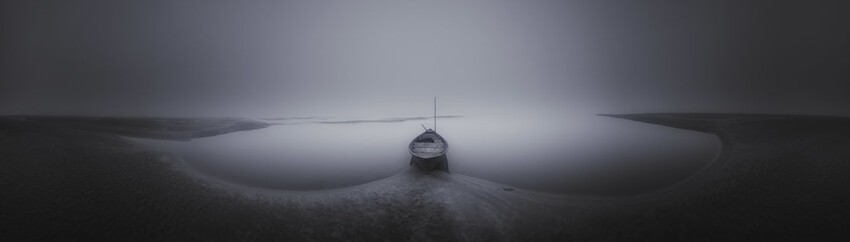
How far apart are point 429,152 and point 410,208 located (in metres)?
6.90

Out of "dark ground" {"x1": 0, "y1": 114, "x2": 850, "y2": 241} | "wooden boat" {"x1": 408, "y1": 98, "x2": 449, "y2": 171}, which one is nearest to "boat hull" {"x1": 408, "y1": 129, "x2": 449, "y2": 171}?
"wooden boat" {"x1": 408, "y1": 98, "x2": 449, "y2": 171}

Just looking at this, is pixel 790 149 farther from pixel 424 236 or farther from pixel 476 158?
pixel 424 236

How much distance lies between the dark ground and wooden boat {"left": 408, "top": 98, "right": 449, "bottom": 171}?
0.92 meters

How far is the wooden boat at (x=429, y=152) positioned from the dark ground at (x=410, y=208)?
92cm

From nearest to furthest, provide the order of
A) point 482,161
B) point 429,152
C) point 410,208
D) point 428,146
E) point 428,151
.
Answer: point 410,208, point 429,152, point 428,151, point 428,146, point 482,161

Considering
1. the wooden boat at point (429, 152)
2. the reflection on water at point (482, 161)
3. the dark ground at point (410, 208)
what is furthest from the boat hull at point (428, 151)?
the reflection on water at point (482, 161)

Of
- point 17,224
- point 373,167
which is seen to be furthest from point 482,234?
point 17,224

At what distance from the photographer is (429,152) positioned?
19.1 metres

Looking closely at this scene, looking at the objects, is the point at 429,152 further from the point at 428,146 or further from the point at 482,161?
the point at 482,161

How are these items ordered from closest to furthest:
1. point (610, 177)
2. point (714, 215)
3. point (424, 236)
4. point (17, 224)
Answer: point (17, 224) → point (424, 236) → point (714, 215) → point (610, 177)

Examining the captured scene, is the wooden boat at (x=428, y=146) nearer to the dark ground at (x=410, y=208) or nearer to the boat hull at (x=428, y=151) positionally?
the boat hull at (x=428, y=151)

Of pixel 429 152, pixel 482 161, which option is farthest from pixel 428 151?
pixel 482 161

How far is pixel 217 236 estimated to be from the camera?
949 cm

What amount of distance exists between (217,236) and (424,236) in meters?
6.92
